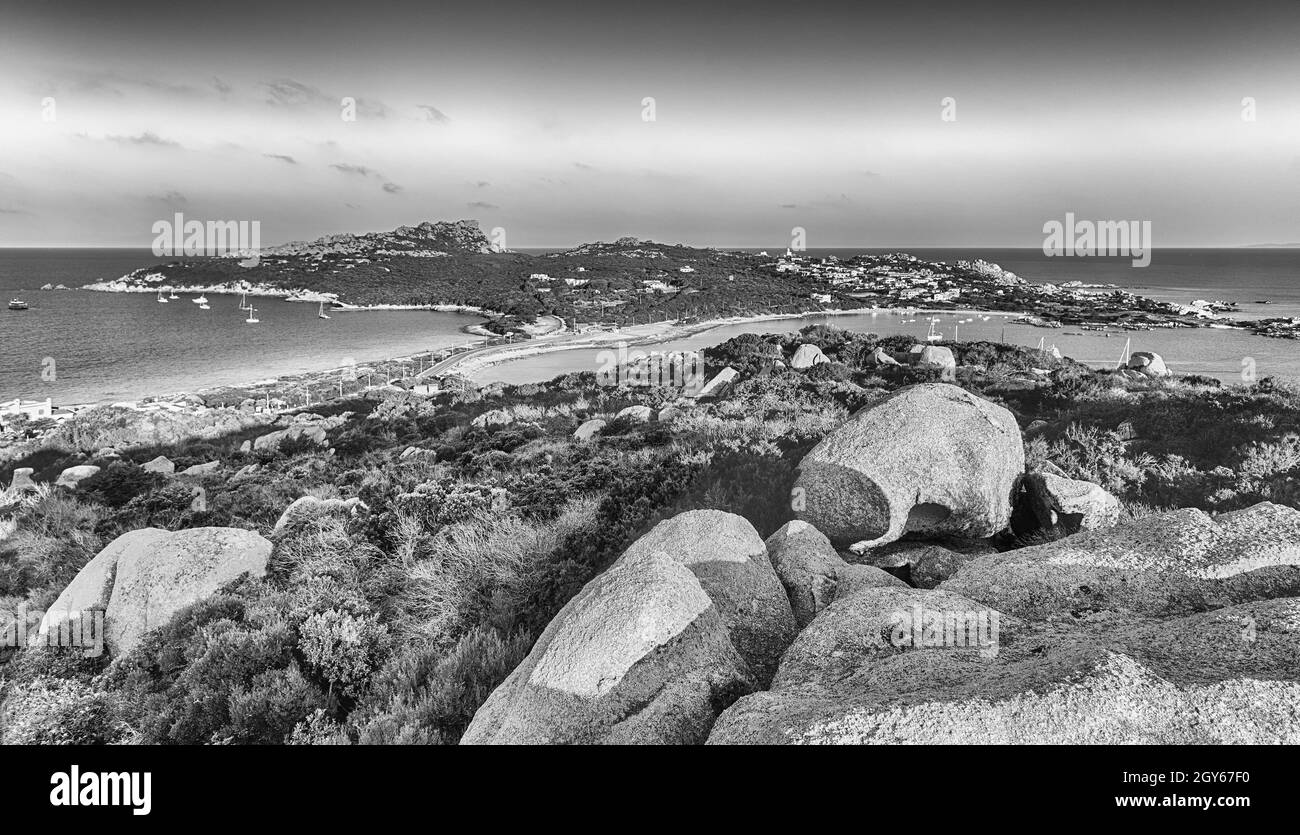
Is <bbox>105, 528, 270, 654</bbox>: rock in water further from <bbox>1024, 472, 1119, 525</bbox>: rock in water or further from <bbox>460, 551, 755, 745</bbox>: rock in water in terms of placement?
<bbox>1024, 472, 1119, 525</bbox>: rock in water

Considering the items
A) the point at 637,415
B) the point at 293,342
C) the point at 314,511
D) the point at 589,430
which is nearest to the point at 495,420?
the point at 589,430

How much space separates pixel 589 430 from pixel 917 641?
12.2m

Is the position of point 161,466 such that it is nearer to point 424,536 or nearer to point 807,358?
point 424,536

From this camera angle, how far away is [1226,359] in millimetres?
40625

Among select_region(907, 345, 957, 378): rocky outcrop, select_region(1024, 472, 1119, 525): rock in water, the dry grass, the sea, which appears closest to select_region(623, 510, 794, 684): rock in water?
the dry grass

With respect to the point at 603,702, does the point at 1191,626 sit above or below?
above

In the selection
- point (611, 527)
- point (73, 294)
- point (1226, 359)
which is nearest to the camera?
point (611, 527)

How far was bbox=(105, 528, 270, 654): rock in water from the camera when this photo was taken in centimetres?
678

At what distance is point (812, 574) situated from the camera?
5512 millimetres

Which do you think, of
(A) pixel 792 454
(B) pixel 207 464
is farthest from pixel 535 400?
(A) pixel 792 454

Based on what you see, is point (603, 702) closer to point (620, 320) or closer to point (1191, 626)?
point (1191, 626)

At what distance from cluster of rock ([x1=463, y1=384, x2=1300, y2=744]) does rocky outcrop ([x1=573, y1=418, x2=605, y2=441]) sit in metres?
9.07
